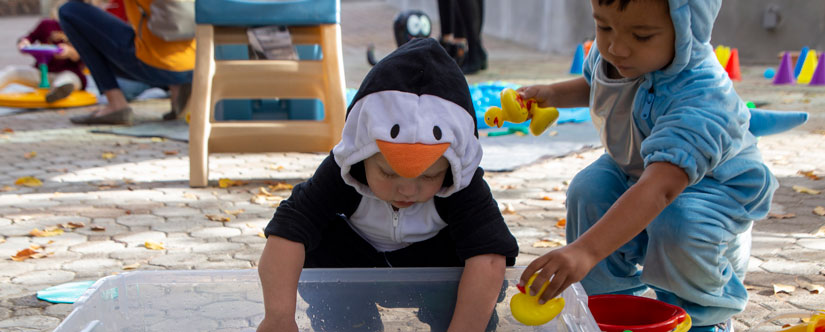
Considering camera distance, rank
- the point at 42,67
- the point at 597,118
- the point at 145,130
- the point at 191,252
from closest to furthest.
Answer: the point at 597,118 < the point at 191,252 < the point at 145,130 < the point at 42,67

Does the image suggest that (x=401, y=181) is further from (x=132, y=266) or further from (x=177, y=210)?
(x=177, y=210)

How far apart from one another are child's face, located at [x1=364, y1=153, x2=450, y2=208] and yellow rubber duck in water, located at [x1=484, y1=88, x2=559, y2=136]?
0.31 metres

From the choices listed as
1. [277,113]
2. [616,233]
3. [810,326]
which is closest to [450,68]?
[616,233]

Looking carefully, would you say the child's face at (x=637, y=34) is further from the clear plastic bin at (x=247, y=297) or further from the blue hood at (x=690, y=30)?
the clear plastic bin at (x=247, y=297)

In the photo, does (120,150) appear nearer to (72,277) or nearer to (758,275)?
(72,277)

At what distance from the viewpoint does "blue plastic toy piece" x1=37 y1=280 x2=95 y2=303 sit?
2.12 meters

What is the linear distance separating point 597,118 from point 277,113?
2.94 meters

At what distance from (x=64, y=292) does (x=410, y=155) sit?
1231 millimetres

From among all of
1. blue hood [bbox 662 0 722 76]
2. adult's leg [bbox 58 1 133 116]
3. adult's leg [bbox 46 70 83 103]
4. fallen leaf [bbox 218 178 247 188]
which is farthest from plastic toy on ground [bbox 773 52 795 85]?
adult's leg [bbox 46 70 83 103]

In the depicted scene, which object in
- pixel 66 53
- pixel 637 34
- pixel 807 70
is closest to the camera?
pixel 637 34

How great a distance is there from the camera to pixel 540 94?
6.73 feet

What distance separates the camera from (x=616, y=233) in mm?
1455

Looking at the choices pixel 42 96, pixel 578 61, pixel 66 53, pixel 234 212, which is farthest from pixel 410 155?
pixel 578 61

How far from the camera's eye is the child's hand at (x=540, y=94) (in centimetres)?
203
